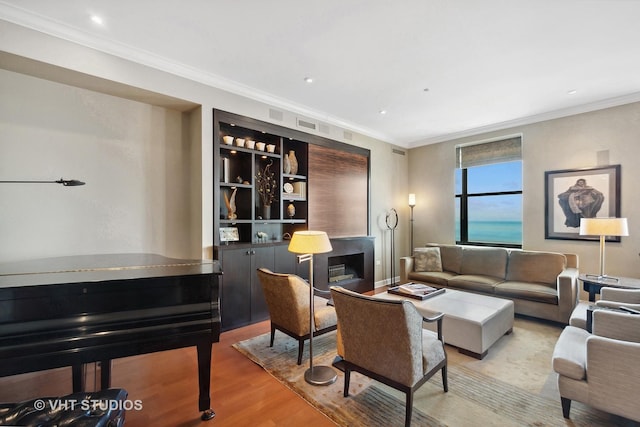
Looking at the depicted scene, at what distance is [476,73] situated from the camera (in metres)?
3.31

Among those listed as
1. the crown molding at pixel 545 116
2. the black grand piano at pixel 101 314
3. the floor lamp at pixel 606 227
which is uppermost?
the crown molding at pixel 545 116

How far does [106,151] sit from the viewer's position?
3.13 m

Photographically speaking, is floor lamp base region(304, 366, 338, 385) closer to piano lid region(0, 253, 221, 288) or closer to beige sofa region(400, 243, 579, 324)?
piano lid region(0, 253, 221, 288)

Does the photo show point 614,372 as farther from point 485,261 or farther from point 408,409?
point 485,261

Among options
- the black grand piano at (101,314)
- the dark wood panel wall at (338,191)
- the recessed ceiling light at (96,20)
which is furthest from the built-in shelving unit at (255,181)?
the black grand piano at (101,314)

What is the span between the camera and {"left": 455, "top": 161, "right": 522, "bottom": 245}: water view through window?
5062 millimetres

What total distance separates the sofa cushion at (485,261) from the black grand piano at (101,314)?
4331mm

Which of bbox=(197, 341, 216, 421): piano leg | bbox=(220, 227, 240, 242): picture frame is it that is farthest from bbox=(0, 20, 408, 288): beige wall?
bbox=(197, 341, 216, 421): piano leg

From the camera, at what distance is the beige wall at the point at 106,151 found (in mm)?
2637

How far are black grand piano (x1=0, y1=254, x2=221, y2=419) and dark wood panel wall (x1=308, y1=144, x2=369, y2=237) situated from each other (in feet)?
8.82

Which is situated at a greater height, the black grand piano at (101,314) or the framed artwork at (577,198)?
the framed artwork at (577,198)

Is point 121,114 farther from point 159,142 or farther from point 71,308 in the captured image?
point 71,308

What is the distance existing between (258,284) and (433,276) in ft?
9.35

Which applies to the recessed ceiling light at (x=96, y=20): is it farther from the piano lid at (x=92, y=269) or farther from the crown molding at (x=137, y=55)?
the piano lid at (x=92, y=269)
